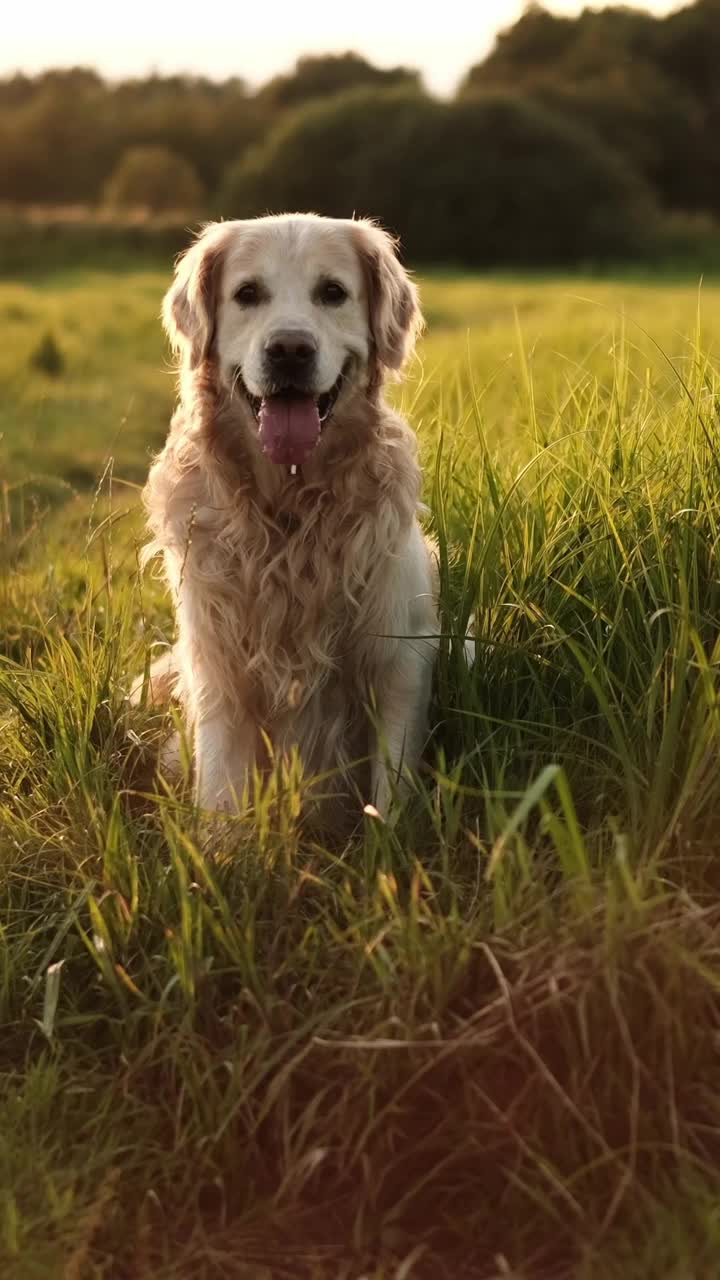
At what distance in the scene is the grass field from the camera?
2062 mm

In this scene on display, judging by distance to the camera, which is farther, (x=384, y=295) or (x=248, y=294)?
(x=384, y=295)

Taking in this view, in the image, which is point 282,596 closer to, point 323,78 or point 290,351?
point 290,351

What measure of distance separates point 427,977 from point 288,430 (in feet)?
4.73

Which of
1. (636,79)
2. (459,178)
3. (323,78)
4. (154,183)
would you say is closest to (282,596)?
(459,178)

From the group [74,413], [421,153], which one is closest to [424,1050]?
[74,413]

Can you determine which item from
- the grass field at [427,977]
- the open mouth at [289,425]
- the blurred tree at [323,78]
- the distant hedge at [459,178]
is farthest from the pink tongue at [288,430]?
the blurred tree at [323,78]

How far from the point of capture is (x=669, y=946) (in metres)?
2.14

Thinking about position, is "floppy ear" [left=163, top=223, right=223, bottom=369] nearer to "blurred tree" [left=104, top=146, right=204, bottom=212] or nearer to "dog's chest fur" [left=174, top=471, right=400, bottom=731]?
"dog's chest fur" [left=174, top=471, right=400, bottom=731]

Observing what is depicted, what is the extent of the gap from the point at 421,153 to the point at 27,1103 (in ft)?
134

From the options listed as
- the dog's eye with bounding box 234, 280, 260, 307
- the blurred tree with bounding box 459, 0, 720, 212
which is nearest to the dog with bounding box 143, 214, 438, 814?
the dog's eye with bounding box 234, 280, 260, 307

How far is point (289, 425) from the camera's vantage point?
→ 3.23 meters

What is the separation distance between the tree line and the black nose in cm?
3706

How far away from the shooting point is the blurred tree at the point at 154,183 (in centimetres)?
4034

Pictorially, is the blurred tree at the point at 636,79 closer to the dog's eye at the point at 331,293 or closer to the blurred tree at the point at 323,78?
the blurred tree at the point at 323,78
